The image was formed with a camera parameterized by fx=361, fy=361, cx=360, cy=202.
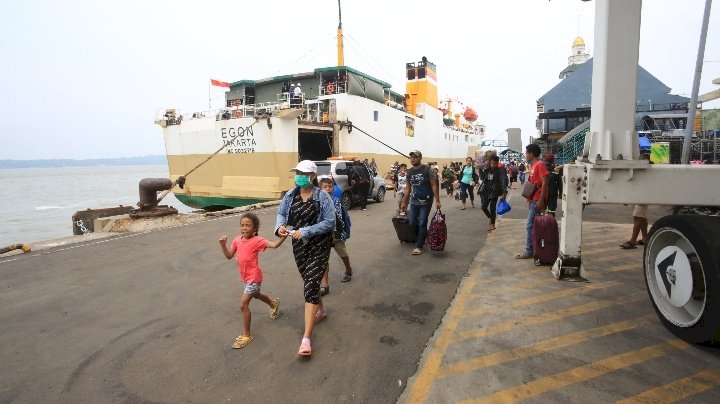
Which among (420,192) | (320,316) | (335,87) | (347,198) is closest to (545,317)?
(320,316)

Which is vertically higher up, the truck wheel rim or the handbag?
the handbag

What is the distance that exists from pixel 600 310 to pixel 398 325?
2176 millimetres

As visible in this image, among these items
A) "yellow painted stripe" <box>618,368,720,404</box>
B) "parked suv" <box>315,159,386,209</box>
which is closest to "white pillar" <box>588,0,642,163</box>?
"yellow painted stripe" <box>618,368,720,404</box>

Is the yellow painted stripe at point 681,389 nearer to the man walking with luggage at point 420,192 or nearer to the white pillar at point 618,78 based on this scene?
the white pillar at point 618,78

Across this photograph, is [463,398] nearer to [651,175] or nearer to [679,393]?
[679,393]

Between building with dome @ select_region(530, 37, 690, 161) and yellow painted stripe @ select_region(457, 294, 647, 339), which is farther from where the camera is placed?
building with dome @ select_region(530, 37, 690, 161)

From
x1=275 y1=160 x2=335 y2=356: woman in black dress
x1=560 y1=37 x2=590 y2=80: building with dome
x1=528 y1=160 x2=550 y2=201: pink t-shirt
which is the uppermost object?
x1=560 y1=37 x2=590 y2=80: building with dome

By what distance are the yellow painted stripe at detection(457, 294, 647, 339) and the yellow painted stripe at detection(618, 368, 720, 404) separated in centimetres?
111

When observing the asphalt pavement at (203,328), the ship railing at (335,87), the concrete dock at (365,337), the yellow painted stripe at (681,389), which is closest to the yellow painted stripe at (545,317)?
the concrete dock at (365,337)

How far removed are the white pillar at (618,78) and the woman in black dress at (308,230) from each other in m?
3.03

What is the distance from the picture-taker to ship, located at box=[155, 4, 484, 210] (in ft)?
57.6

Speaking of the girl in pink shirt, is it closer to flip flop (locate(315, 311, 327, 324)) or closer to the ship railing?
flip flop (locate(315, 311, 327, 324))

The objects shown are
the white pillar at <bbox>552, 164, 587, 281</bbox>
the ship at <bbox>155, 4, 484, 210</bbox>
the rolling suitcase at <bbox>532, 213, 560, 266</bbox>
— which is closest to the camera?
the white pillar at <bbox>552, 164, 587, 281</bbox>

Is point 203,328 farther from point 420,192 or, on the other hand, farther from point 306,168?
point 420,192
